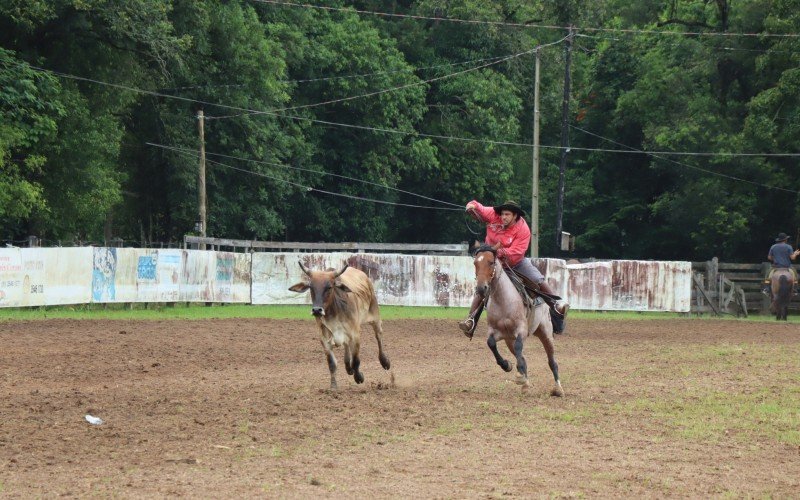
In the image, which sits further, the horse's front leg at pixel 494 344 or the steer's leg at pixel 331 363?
the horse's front leg at pixel 494 344

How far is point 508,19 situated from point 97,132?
28.8 metres

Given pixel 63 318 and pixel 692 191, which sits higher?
pixel 692 191

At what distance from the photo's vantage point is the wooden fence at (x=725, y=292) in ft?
134

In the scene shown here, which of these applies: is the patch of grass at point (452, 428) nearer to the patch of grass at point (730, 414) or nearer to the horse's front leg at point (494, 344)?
the patch of grass at point (730, 414)

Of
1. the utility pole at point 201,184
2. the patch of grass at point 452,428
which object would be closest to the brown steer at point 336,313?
the patch of grass at point 452,428

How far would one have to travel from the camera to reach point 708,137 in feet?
168

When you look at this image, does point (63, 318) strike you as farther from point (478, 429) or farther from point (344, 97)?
point (344, 97)

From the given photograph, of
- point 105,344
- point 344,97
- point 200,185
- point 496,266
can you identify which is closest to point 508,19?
point 344,97

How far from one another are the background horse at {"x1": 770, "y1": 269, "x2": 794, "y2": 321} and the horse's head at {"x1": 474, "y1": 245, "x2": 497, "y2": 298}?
74.7 ft

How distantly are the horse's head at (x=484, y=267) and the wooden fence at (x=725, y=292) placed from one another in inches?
1043

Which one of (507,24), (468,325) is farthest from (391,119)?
(468,325)

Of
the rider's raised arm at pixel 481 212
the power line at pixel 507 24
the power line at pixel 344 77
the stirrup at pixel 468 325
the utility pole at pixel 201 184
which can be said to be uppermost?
the power line at pixel 507 24

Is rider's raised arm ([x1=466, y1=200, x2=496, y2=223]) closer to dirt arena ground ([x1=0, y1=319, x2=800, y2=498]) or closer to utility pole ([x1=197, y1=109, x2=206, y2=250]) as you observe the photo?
dirt arena ground ([x1=0, y1=319, x2=800, y2=498])

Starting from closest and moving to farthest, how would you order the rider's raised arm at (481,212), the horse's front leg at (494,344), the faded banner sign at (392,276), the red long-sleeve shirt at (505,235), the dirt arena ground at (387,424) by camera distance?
the dirt arena ground at (387,424)
the horse's front leg at (494,344)
the rider's raised arm at (481,212)
the red long-sleeve shirt at (505,235)
the faded banner sign at (392,276)
